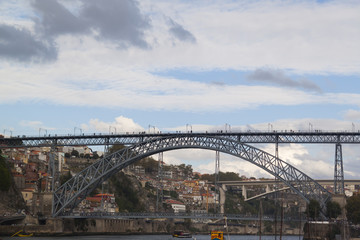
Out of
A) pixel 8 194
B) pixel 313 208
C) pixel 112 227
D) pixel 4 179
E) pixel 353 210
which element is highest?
pixel 4 179

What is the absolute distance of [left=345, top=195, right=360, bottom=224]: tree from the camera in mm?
69375

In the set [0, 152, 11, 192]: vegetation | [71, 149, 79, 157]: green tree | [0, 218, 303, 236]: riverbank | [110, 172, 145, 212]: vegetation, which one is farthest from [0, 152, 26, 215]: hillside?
[71, 149, 79, 157]: green tree

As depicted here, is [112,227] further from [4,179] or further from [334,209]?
[334,209]

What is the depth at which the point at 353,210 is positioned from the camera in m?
71.5

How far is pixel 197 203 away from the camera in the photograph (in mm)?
149750

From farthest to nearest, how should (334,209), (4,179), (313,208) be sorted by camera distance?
(4,179) < (313,208) < (334,209)

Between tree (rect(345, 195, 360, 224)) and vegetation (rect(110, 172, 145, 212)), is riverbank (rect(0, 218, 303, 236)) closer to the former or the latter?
tree (rect(345, 195, 360, 224))

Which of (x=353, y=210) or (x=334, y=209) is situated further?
(x=353, y=210)

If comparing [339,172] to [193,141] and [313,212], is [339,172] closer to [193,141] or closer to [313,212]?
[313,212]

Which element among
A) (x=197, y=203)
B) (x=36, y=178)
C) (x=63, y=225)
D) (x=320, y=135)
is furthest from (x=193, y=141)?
(x=197, y=203)

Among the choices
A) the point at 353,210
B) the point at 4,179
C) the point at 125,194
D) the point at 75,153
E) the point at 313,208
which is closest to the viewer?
the point at 313,208

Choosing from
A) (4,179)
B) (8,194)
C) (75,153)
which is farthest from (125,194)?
(4,179)

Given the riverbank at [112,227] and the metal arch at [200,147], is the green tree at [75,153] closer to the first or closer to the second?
the riverbank at [112,227]

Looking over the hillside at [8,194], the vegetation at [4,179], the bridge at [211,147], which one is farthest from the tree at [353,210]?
the vegetation at [4,179]
